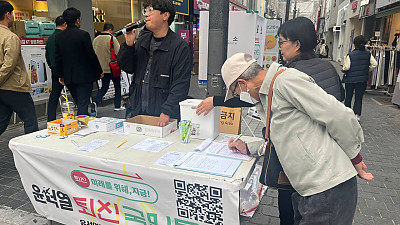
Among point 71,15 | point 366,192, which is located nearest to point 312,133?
point 366,192

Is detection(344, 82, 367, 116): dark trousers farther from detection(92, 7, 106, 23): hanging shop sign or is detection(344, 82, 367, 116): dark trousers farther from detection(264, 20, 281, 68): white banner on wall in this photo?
detection(92, 7, 106, 23): hanging shop sign

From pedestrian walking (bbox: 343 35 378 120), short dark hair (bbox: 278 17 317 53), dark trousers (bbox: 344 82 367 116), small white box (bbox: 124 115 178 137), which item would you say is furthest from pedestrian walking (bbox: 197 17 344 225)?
dark trousers (bbox: 344 82 367 116)

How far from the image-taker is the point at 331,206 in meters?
1.58

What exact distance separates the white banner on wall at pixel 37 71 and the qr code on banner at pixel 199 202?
16.3 ft

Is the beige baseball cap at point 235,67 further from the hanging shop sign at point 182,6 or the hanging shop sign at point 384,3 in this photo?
the hanging shop sign at point 182,6

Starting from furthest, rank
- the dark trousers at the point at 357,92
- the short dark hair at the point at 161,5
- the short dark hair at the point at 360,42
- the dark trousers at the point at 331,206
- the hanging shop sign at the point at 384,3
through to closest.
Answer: the hanging shop sign at the point at 384,3 → the dark trousers at the point at 357,92 → the short dark hair at the point at 360,42 → the short dark hair at the point at 161,5 → the dark trousers at the point at 331,206

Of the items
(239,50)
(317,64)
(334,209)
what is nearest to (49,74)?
(239,50)

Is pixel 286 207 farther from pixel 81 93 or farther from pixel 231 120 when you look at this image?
pixel 81 93

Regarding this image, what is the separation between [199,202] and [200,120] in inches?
29.6

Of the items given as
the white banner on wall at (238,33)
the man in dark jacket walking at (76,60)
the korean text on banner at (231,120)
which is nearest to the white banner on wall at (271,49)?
the white banner on wall at (238,33)

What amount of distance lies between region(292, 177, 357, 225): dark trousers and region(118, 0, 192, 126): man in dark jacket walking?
1476mm

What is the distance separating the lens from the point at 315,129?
1544mm

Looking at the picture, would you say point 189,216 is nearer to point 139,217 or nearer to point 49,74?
point 139,217

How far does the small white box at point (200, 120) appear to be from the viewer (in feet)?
7.98
